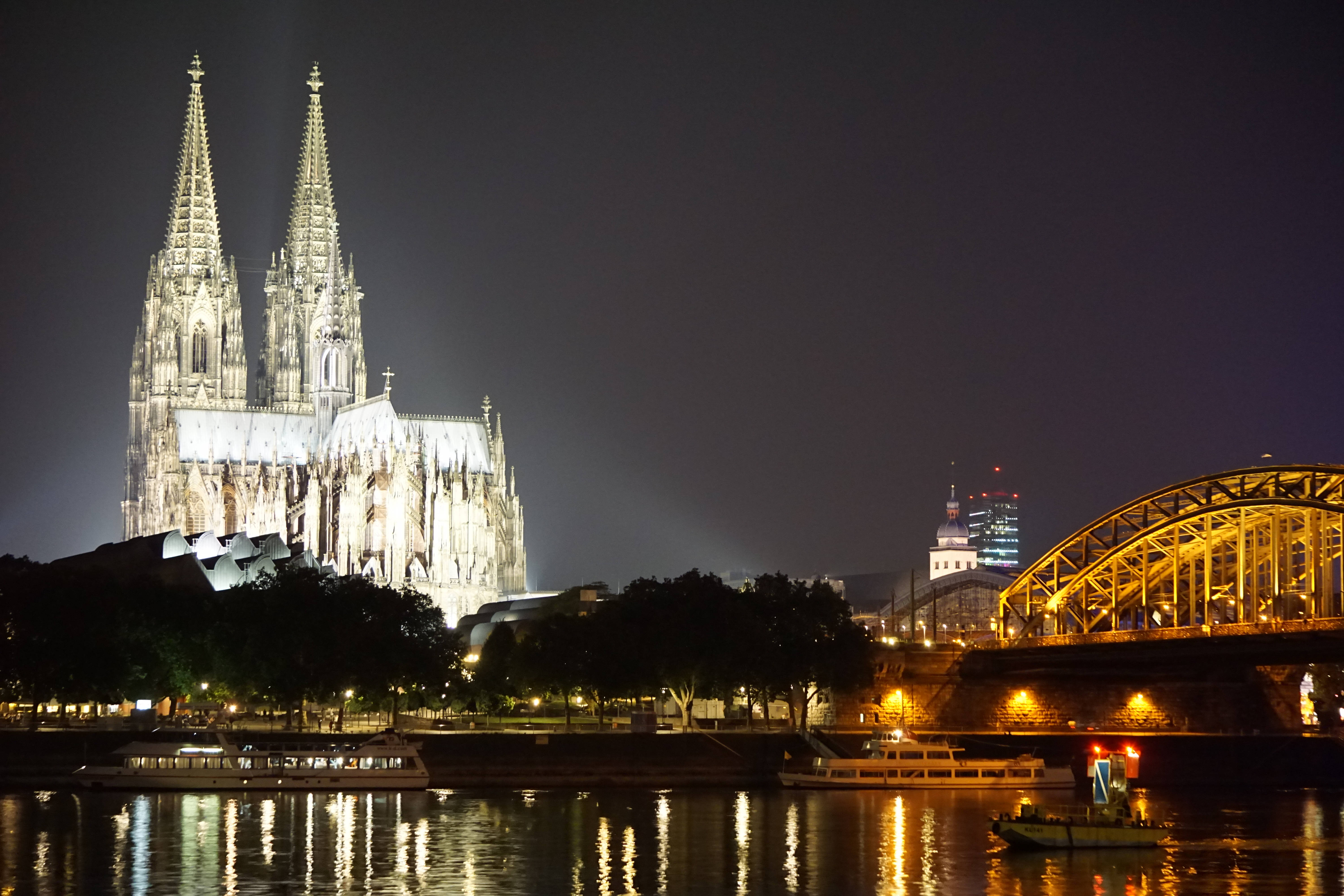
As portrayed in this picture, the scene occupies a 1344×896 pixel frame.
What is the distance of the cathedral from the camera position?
596 feet

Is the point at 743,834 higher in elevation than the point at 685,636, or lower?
lower

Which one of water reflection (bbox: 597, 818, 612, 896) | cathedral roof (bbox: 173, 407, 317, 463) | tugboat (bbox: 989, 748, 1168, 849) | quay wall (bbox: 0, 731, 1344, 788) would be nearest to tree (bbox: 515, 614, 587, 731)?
quay wall (bbox: 0, 731, 1344, 788)

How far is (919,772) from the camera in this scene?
9375 centimetres

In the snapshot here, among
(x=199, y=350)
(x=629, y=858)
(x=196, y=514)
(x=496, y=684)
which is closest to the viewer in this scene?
(x=629, y=858)

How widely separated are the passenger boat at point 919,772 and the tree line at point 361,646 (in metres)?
13.5

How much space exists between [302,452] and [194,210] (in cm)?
2679

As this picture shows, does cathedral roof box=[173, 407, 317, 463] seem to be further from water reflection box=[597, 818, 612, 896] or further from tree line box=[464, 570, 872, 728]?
water reflection box=[597, 818, 612, 896]

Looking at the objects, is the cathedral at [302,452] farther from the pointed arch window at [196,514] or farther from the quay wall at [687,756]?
the quay wall at [687,756]

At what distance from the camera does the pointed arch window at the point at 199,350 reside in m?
194

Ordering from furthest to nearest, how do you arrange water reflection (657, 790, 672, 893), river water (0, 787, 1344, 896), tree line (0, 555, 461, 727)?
tree line (0, 555, 461, 727) < water reflection (657, 790, 672, 893) < river water (0, 787, 1344, 896)

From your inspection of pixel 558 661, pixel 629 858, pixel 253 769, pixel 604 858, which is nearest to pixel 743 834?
pixel 629 858

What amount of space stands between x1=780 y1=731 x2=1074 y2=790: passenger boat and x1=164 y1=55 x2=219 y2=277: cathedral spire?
380ft

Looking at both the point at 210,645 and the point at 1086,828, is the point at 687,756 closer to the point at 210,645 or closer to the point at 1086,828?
the point at 1086,828

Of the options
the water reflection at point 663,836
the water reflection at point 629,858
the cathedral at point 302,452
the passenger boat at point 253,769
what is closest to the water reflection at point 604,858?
the water reflection at point 629,858
